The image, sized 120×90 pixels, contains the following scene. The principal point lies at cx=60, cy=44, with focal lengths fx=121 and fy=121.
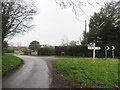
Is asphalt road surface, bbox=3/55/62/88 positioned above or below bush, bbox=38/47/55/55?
below

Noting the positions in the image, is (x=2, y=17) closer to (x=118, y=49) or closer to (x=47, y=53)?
(x=118, y=49)

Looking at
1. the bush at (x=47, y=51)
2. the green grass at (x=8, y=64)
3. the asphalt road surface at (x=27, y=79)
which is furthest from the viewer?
the bush at (x=47, y=51)

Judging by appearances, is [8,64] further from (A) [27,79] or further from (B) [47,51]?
(B) [47,51]

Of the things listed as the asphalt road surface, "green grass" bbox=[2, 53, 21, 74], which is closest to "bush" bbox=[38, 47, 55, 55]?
"green grass" bbox=[2, 53, 21, 74]

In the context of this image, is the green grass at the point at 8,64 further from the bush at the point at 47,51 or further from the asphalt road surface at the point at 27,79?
the bush at the point at 47,51

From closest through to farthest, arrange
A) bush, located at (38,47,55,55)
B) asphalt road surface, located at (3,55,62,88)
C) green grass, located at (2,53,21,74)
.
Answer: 1. asphalt road surface, located at (3,55,62,88)
2. green grass, located at (2,53,21,74)
3. bush, located at (38,47,55,55)

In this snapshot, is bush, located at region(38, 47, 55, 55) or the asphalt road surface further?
bush, located at region(38, 47, 55, 55)

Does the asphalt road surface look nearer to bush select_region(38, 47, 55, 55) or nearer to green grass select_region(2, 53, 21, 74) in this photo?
green grass select_region(2, 53, 21, 74)

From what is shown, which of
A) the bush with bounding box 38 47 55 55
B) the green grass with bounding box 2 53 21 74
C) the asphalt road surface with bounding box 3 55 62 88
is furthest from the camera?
the bush with bounding box 38 47 55 55

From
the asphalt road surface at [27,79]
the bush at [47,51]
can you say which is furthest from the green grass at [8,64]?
the bush at [47,51]

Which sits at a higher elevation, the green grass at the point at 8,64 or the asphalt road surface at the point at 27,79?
the green grass at the point at 8,64

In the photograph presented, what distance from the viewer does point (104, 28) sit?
22.9 m

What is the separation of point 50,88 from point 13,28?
582 inches

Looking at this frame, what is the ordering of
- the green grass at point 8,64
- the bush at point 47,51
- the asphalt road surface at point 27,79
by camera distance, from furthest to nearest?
1. the bush at point 47,51
2. the green grass at point 8,64
3. the asphalt road surface at point 27,79
